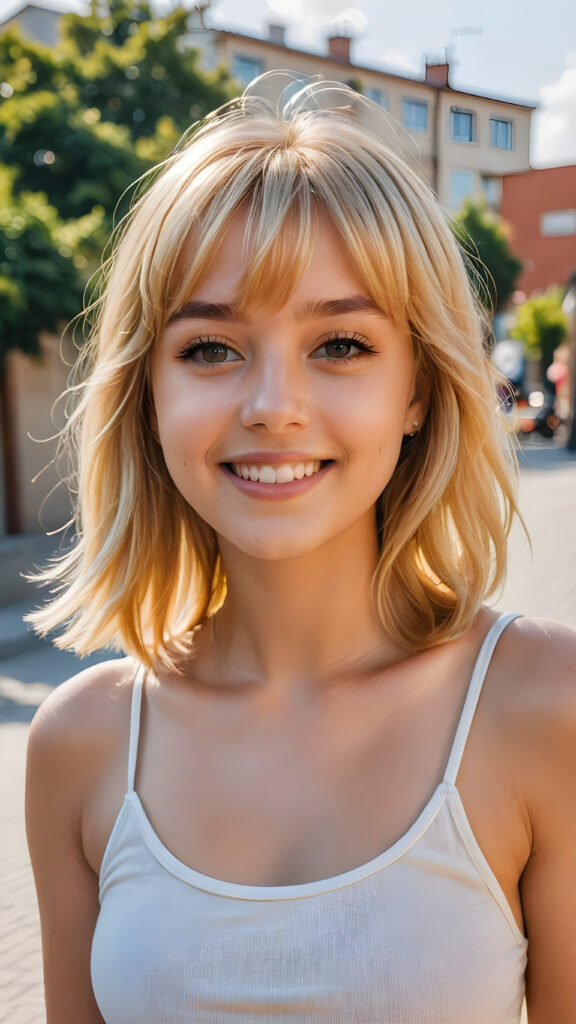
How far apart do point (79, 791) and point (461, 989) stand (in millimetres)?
605

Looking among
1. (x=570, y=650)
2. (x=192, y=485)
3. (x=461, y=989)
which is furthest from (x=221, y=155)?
(x=461, y=989)

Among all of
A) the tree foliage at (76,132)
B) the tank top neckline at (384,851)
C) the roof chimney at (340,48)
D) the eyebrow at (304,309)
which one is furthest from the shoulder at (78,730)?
the tree foliage at (76,132)

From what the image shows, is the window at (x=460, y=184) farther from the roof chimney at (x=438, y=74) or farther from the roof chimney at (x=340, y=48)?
the roof chimney at (x=340, y=48)

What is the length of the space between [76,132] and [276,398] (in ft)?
41.8

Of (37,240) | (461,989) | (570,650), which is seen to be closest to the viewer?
(461,989)

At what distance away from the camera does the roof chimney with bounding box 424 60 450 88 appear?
85.2 inches

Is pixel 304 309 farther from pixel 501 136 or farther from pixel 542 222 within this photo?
pixel 542 222

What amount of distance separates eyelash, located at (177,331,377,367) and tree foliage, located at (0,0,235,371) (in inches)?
363

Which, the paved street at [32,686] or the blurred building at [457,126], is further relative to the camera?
the blurred building at [457,126]

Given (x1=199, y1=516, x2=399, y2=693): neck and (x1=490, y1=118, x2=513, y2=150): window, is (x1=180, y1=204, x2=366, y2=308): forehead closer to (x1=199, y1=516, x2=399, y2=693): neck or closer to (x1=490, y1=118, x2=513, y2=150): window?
(x1=199, y1=516, x2=399, y2=693): neck

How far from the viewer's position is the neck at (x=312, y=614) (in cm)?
157

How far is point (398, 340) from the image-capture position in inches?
56.8

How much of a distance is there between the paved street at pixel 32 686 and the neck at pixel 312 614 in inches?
31.6

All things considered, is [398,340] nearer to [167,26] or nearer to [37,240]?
[37,240]
